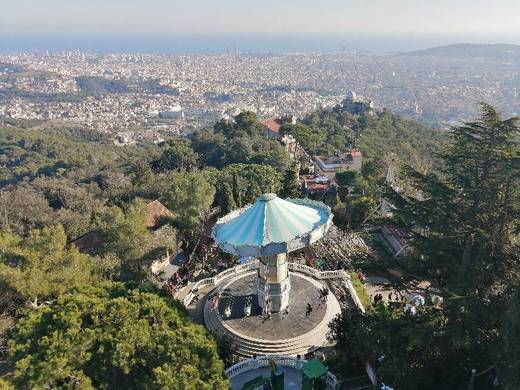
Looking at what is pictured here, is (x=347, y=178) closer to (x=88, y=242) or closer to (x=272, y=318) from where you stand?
(x=272, y=318)

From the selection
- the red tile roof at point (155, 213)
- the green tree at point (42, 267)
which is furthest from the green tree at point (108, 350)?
the red tile roof at point (155, 213)

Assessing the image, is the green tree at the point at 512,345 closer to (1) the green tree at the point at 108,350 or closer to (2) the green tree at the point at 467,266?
(2) the green tree at the point at 467,266

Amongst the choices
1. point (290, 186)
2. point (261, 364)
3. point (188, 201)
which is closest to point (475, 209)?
point (261, 364)

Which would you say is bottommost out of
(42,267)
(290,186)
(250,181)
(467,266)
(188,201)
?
(290,186)

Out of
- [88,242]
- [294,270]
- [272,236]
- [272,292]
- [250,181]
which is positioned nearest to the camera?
[272,236]

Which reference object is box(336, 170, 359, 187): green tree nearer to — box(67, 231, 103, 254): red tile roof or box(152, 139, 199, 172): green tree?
box(152, 139, 199, 172): green tree

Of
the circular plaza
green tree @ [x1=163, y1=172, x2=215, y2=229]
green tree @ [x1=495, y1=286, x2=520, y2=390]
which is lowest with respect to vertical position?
the circular plaza

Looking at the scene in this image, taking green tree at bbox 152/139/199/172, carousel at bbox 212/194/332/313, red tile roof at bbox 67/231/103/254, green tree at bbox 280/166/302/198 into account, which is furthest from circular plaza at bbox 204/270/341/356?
green tree at bbox 152/139/199/172
